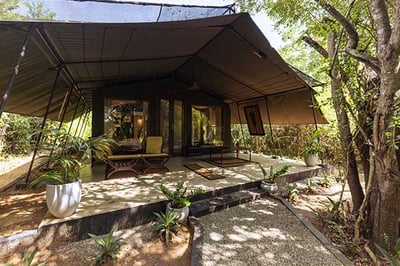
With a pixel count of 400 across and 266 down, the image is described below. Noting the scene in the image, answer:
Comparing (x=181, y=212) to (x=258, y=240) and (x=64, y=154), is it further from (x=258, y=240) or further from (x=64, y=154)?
(x=64, y=154)

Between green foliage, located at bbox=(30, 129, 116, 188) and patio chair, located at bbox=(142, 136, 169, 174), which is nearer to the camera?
green foliage, located at bbox=(30, 129, 116, 188)

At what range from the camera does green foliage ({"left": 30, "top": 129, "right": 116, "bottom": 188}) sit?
2648mm

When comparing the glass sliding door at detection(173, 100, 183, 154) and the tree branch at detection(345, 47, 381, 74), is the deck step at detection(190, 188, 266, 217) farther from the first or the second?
the glass sliding door at detection(173, 100, 183, 154)

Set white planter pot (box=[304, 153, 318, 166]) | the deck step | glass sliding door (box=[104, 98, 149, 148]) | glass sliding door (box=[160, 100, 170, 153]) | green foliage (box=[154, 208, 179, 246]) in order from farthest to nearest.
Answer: glass sliding door (box=[160, 100, 170, 153]) < glass sliding door (box=[104, 98, 149, 148]) < white planter pot (box=[304, 153, 318, 166]) < the deck step < green foliage (box=[154, 208, 179, 246])

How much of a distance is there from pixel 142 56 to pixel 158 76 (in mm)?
2719

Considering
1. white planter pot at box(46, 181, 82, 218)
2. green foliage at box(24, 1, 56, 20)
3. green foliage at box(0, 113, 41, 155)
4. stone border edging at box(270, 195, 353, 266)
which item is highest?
green foliage at box(24, 1, 56, 20)

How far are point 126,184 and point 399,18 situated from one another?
4844mm

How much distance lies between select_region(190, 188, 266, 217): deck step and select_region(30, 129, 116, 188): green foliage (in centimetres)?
183

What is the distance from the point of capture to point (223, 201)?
3725mm

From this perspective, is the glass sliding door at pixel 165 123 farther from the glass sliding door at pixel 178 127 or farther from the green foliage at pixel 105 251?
the green foliage at pixel 105 251

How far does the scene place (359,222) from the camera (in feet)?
9.39

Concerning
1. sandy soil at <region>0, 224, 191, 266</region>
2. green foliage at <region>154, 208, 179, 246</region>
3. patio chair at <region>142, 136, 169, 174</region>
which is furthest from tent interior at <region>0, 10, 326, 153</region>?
green foliage at <region>154, 208, 179, 246</region>

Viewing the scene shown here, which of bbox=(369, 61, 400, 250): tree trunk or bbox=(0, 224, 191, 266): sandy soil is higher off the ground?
bbox=(369, 61, 400, 250): tree trunk

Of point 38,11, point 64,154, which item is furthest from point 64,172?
point 38,11
